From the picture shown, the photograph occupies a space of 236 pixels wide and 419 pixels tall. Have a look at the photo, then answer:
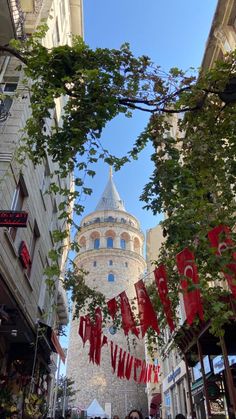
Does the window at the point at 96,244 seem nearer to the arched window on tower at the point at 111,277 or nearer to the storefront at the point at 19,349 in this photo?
the arched window on tower at the point at 111,277

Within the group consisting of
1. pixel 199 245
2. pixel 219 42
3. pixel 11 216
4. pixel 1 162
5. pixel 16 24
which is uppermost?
pixel 219 42

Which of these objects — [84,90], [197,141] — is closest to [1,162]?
[84,90]

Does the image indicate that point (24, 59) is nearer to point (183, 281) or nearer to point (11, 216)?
point (11, 216)

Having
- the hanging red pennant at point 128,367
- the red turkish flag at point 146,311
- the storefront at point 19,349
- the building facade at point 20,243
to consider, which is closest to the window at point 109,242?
the hanging red pennant at point 128,367

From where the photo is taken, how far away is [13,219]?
287 inches

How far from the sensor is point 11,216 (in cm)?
735

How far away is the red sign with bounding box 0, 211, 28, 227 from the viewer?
723cm

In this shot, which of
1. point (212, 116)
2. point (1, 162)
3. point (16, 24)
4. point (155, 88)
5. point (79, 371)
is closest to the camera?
point (155, 88)

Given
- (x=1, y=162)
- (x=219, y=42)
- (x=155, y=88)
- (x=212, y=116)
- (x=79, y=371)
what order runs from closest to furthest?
(x=155, y=88) < (x=212, y=116) < (x=1, y=162) < (x=219, y=42) < (x=79, y=371)

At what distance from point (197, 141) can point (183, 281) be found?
2387 millimetres

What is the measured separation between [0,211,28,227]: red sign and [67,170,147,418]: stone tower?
2787 cm

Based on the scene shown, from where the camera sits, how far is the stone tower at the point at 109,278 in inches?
1473

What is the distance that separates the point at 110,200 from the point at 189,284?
5005cm

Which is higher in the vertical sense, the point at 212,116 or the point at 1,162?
the point at 1,162
